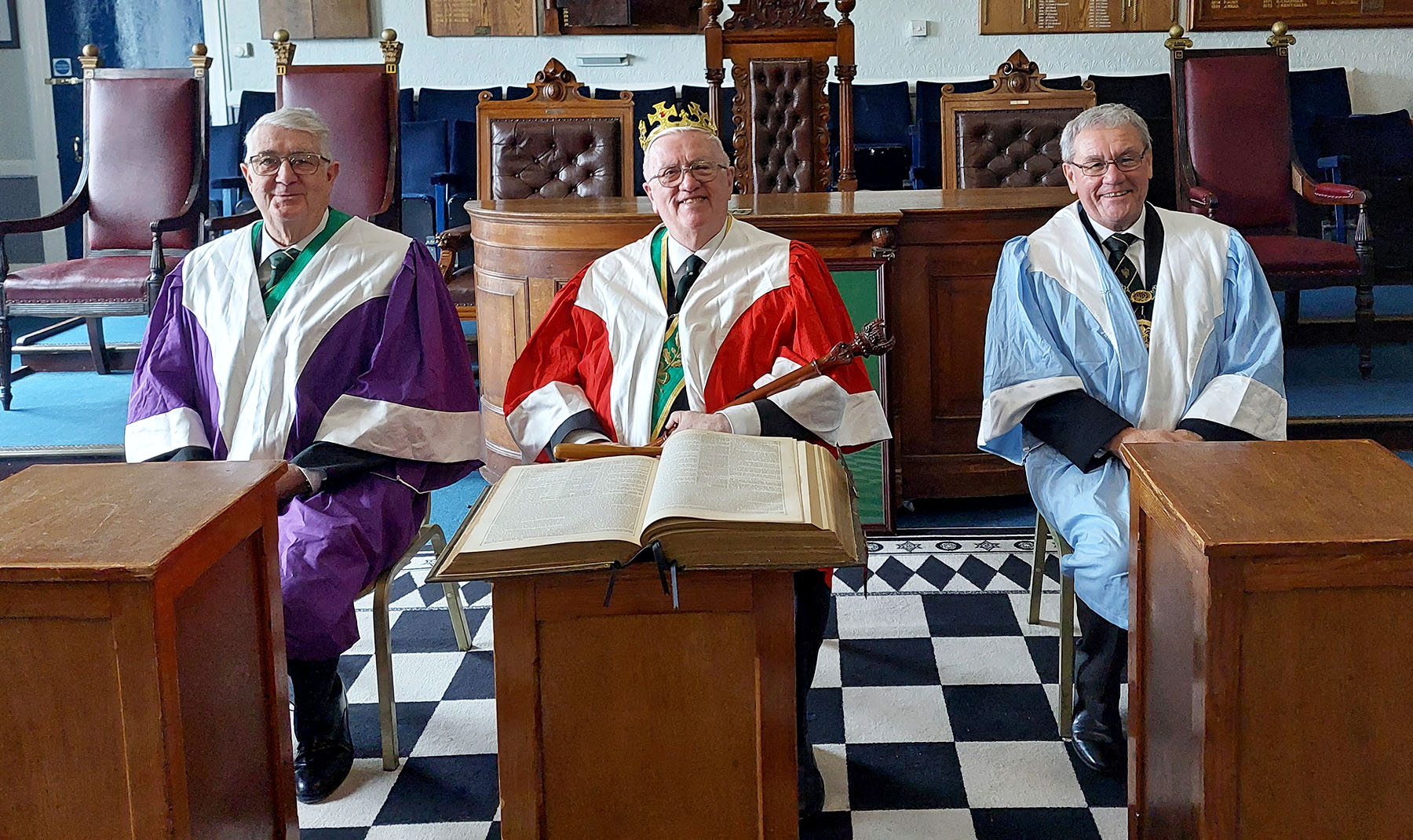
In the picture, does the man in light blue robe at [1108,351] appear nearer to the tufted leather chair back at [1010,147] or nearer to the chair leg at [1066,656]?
the chair leg at [1066,656]

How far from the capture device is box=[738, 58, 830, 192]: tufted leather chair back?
5.24m

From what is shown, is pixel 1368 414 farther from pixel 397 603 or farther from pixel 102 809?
pixel 102 809

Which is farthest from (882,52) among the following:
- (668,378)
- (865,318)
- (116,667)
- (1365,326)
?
(116,667)

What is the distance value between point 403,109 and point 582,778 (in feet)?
23.3

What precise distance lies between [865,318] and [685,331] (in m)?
1.28

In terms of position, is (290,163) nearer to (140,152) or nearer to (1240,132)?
(140,152)

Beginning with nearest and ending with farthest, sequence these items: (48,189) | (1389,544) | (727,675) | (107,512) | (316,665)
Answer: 1. (1389,544)
2. (107,512)
3. (727,675)
4. (316,665)
5. (48,189)

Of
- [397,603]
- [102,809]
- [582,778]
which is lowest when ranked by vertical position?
[397,603]

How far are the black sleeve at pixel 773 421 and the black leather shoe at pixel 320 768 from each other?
101 cm

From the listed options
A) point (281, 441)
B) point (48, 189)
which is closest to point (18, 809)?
point (281, 441)

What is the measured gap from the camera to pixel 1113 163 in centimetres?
261

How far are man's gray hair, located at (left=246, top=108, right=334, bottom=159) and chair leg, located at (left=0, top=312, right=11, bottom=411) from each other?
3423 millimetres

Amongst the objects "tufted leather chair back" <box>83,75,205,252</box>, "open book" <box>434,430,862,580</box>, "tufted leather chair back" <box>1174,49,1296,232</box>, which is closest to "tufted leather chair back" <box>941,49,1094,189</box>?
"tufted leather chair back" <box>1174,49,1296,232</box>

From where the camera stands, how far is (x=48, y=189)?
8.84m
